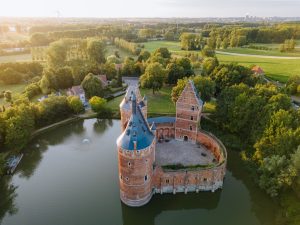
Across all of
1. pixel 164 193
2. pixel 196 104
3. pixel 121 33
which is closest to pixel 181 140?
pixel 196 104

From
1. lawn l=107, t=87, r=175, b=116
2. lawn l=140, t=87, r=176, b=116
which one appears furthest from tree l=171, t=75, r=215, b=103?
lawn l=107, t=87, r=175, b=116

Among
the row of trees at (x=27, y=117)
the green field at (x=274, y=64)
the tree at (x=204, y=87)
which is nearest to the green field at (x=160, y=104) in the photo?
the tree at (x=204, y=87)

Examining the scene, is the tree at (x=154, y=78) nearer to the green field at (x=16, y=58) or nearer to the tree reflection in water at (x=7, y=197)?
the tree reflection in water at (x=7, y=197)

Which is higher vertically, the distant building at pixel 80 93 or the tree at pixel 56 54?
the tree at pixel 56 54

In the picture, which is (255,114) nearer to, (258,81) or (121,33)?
(258,81)

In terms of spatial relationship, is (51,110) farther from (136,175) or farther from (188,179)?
(188,179)

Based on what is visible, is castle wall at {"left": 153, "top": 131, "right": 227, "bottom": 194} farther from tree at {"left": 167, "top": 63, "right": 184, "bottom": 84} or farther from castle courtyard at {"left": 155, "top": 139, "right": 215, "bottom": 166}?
tree at {"left": 167, "top": 63, "right": 184, "bottom": 84}
